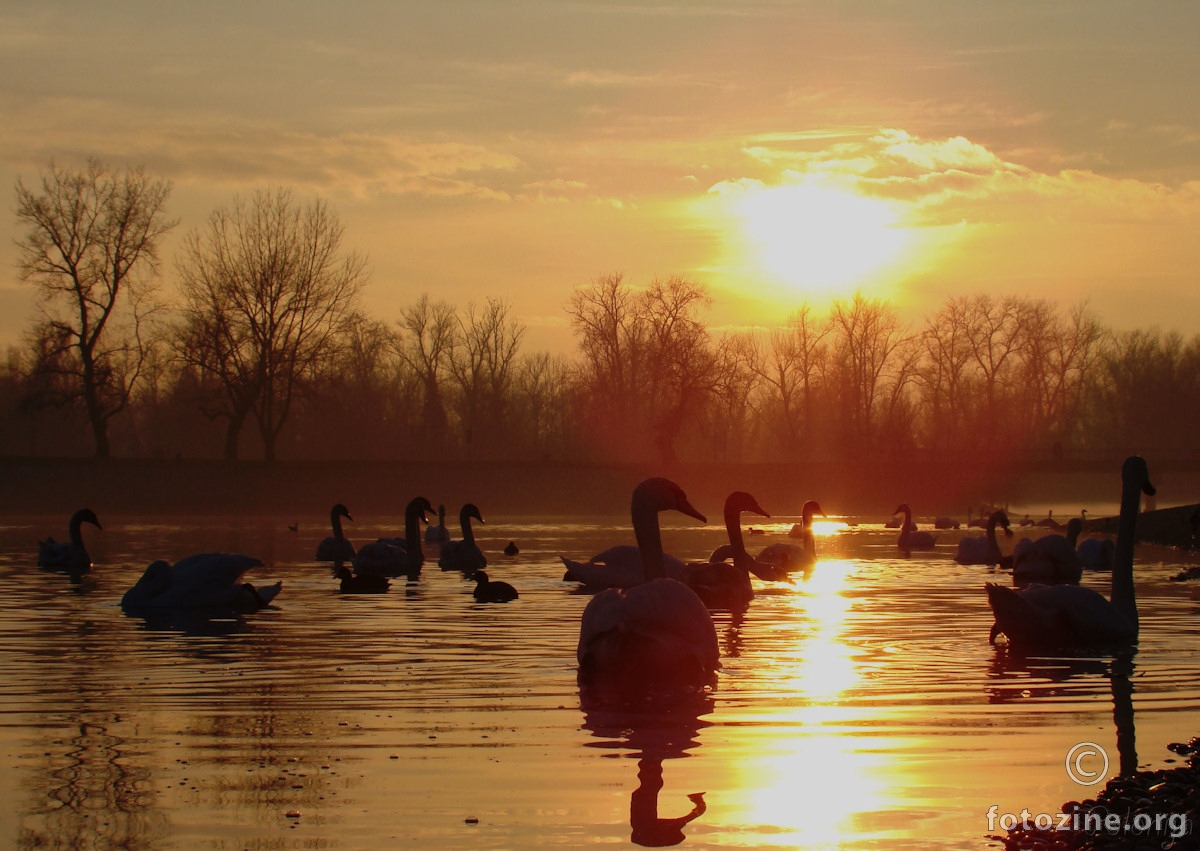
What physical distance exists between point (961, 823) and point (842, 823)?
0.48 meters

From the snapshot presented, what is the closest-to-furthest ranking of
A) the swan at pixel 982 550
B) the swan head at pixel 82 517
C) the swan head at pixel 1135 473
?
the swan head at pixel 1135 473 < the swan head at pixel 82 517 < the swan at pixel 982 550

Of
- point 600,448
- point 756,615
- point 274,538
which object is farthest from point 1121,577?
point 600,448

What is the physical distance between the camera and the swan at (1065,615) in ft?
36.8

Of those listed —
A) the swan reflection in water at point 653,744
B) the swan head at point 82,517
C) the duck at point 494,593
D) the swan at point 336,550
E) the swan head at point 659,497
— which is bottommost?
the swan reflection in water at point 653,744

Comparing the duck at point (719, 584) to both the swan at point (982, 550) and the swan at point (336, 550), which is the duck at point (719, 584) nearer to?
the swan at point (982, 550)

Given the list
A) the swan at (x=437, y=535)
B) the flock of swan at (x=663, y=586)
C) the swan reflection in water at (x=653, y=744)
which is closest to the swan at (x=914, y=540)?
the flock of swan at (x=663, y=586)

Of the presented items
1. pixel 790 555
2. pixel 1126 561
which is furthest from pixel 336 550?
pixel 1126 561

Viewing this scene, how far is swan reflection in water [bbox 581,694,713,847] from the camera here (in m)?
5.71

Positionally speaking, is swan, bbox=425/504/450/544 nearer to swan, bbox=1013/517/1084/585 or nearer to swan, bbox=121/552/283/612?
swan, bbox=1013/517/1084/585

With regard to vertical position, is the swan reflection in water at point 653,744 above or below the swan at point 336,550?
below

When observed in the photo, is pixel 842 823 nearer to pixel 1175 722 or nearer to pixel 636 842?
pixel 636 842

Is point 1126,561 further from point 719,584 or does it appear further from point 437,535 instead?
point 437,535

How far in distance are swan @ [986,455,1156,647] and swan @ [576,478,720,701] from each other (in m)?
2.82

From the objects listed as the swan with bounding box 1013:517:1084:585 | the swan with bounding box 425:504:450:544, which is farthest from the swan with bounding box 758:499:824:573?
the swan with bounding box 425:504:450:544
